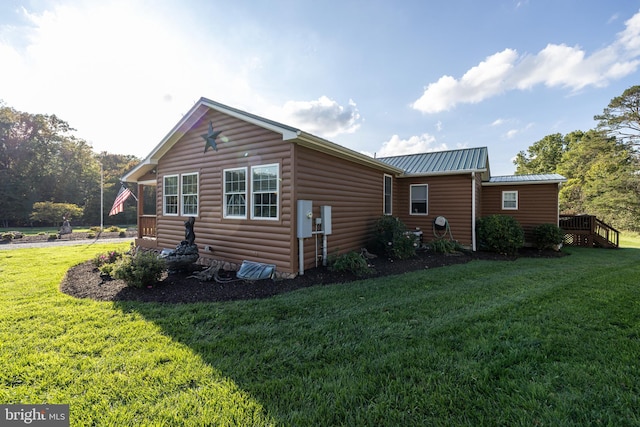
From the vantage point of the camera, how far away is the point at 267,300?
4.57 meters

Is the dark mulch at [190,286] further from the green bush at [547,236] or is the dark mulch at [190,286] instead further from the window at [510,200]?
the window at [510,200]

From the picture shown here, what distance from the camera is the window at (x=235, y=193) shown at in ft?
22.2

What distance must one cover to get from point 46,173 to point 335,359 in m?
39.4

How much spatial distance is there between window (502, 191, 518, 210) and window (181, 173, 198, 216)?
12.9 meters

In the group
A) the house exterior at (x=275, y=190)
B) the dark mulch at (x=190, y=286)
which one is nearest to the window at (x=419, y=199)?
the house exterior at (x=275, y=190)

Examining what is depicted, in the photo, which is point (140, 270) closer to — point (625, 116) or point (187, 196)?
point (187, 196)

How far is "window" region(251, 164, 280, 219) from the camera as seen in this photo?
6.21 metres

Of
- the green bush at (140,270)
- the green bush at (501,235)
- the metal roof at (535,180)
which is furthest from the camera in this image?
the metal roof at (535,180)

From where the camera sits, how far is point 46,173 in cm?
2822

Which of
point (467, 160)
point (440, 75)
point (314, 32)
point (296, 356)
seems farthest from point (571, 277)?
point (314, 32)

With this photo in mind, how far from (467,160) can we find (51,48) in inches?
495

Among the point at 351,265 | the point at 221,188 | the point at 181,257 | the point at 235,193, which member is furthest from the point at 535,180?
the point at 181,257

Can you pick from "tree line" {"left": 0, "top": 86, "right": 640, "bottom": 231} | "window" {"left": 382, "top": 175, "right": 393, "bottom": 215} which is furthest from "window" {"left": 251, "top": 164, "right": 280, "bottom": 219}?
"tree line" {"left": 0, "top": 86, "right": 640, "bottom": 231}

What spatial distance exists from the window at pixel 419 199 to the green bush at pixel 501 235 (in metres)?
2.15
